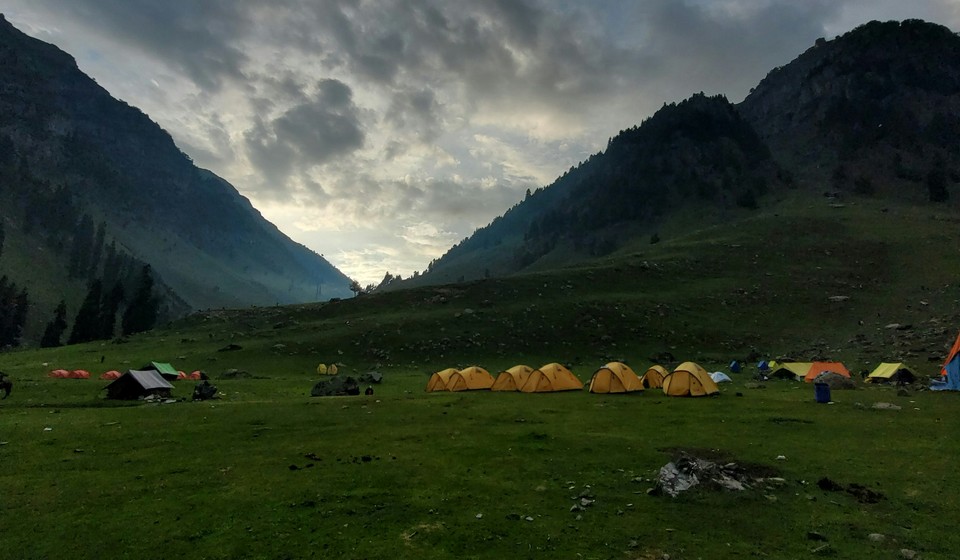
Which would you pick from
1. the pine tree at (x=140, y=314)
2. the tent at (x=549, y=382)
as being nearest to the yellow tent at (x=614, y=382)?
the tent at (x=549, y=382)

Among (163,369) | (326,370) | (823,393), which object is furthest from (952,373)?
(163,369)

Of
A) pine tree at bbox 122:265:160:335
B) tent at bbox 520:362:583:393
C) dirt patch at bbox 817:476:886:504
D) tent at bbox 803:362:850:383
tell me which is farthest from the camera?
pine tree at bbox 122:265:160:335

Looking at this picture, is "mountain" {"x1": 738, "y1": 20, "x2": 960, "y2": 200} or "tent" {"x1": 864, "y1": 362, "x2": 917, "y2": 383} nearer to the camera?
"tent" {"x1": 864, "y1": 362, "x2": 917, "y2": 383}

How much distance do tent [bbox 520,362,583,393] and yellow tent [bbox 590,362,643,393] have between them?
2.40 m

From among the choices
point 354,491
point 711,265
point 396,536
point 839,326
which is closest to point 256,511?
point 354,491

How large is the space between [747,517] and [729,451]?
21.5 ft

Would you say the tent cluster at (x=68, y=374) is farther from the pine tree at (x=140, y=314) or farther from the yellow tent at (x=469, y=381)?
the pine tree at (x=140, y=314)

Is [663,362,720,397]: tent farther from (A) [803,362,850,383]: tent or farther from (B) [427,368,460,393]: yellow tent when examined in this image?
(B) [427,368,460,393]: yellow tent

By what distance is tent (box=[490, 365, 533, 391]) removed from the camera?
41.4 meters

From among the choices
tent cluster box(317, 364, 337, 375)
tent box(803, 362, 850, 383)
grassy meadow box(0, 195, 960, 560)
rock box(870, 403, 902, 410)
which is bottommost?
tent cluster box(317, 364, 337, 375)

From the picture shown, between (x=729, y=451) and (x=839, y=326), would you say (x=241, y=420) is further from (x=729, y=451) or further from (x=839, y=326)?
(x=839, y=326)

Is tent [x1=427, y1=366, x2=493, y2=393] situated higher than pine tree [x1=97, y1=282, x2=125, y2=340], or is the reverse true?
pine tree [x1=97, y1=282, x2=125, y2=340]

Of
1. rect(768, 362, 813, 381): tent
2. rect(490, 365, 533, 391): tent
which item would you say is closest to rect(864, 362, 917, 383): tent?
rect(768, 362, 813, 381): tent

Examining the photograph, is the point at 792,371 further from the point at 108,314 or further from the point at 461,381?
the point at 108,314
